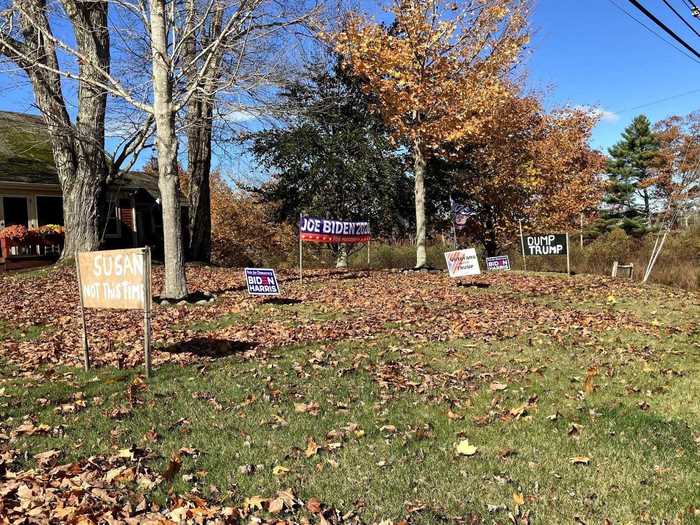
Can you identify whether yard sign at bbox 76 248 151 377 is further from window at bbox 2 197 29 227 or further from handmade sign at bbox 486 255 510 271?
window at bbox 2 197 29 227

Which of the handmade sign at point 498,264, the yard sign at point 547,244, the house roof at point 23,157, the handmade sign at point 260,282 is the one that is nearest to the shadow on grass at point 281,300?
the handmade sign at point 260,282

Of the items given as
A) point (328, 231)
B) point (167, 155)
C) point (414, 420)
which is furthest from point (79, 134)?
point (414, 420)

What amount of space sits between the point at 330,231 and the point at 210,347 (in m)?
6.47

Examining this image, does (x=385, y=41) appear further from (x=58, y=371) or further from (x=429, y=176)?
(x=58, y=371)

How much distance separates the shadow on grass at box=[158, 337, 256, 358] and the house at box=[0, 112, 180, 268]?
1081 centimetres

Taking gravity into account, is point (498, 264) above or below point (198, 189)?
below

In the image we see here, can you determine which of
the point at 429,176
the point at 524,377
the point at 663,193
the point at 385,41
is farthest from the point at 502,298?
the point at 663,193

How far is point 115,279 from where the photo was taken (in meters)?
6.38

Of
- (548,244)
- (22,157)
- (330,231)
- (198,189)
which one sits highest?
(22,157)

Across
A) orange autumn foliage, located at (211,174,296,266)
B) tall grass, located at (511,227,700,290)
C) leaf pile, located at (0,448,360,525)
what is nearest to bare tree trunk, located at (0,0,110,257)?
leaf pile, located at (0,448,360,525)

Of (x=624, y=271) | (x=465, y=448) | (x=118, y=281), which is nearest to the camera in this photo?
(x=465, y=448)

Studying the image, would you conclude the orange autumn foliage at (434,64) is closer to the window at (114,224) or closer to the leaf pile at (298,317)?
the leaf pile at (298,317)

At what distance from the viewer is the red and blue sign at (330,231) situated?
1342 centimetres

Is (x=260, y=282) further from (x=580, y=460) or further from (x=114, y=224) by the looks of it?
(x=114, y=224)
